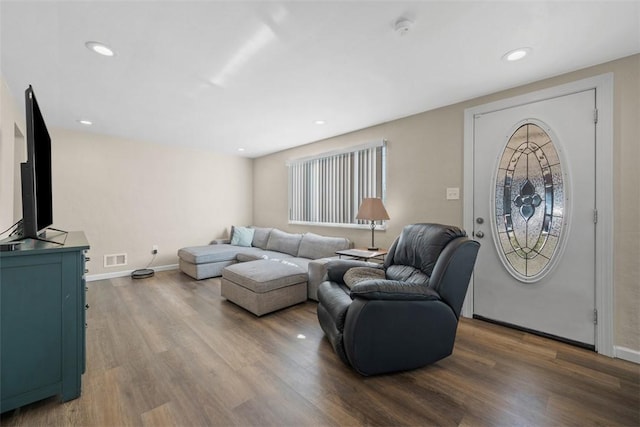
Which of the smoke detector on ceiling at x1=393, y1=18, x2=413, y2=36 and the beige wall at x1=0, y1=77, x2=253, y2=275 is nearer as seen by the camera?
the smoke detector on ceiling at x1=393, y1=18, x2=413, y2=36

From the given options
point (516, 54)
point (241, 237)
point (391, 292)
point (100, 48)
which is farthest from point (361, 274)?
point (241, 237)

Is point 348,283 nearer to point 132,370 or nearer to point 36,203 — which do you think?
point 132,370

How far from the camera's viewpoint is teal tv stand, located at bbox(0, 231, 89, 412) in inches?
53.4

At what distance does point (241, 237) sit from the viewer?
5152 millimetres

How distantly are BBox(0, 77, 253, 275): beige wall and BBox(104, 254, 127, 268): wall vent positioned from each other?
55 millimetres

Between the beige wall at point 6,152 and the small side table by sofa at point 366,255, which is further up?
the beige wall at point 6,152

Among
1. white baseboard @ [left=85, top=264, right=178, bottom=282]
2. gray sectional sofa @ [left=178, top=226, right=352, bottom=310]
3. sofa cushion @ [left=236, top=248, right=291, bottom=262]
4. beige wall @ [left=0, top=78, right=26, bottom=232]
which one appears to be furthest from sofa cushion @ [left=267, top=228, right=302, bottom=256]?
beige wall @ [left=0, top=78, right=26, bottom=232]

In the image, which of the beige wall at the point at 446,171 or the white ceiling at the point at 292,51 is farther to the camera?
the beige wall at the point at 446,171

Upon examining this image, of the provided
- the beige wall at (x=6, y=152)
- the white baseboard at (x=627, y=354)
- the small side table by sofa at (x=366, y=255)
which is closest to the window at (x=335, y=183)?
the small side table by sofa at (x=366, y=255)

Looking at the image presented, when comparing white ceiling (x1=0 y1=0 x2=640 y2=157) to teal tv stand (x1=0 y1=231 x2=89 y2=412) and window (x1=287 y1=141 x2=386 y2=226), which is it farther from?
teal tv stand (x1=0 y1=231 x2=89 y2=412)

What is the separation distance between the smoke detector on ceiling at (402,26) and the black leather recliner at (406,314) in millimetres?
1418

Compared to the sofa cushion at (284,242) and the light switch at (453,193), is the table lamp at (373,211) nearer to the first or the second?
the light switch at (453,193)

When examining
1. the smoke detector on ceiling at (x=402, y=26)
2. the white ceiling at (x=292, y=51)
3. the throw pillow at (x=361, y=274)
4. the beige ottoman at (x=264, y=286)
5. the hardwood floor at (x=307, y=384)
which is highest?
the white ceiling at (x=292, y=51)

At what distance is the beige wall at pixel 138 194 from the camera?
397 centimetres
